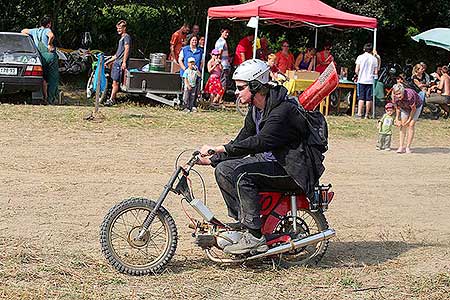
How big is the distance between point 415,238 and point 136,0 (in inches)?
829

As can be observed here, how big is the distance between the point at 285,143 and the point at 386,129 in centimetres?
832

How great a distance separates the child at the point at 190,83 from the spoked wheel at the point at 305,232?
1132 centimetres

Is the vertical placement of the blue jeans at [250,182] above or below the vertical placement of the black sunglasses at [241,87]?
below

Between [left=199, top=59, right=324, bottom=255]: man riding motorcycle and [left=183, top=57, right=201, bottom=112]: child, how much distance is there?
37.8ft

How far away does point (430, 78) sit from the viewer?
24.4 meters

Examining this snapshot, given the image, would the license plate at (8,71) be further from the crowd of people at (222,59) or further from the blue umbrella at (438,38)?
the blue umbrella at (438,38)

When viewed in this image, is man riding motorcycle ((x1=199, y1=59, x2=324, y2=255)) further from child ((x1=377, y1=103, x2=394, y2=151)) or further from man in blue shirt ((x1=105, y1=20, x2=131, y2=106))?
man in blue shirt ((x1=105, y1=20, x2=131, y2=106))

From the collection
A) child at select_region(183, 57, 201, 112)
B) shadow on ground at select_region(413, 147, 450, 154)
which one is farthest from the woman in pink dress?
shadow on ground at select_region(413, 147, 450, 154)

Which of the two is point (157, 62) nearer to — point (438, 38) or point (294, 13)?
point (294, 13)

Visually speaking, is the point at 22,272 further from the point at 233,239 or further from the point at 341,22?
the point at 341,22

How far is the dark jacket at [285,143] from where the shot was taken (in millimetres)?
6887

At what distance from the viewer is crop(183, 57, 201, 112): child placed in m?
18.6

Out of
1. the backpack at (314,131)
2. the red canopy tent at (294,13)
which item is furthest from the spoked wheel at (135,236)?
the red canopy tent at (294,13)

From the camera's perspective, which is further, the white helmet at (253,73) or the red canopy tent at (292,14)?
the red canopy tent at (292,14)
